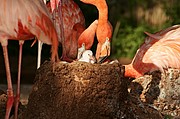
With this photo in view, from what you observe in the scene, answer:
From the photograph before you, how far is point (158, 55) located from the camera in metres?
4.82

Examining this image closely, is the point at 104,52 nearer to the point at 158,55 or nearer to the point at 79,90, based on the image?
the point at 79,90

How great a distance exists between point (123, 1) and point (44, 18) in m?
6.51

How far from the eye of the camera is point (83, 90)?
4.07 m

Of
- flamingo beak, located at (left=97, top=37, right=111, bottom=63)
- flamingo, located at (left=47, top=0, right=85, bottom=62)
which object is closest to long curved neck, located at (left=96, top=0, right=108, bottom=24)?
flamingo beak, located at (left=97, top=37, right=111, bottom=63)

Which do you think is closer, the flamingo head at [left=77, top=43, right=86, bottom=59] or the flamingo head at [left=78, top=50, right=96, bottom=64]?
the flamingo head at [left=78, top=50, right=96, bottom=64]

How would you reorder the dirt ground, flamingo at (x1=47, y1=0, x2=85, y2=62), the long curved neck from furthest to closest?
flamingo at (x1=47, y1=0, x2=85, y2=62)
the long curved neck
the dirt ground

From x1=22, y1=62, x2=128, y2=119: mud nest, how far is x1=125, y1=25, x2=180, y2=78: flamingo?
693mm

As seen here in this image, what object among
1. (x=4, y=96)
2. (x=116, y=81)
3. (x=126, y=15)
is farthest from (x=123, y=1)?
(x=116, y=81)

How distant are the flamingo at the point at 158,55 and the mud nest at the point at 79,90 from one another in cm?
69

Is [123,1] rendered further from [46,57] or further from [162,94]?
[162,94]

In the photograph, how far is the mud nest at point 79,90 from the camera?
4035 millimetres

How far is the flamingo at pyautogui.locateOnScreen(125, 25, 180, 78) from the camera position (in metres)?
4.79

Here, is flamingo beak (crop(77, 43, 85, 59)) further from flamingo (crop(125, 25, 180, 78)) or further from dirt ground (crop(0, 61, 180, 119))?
flamingo (crop(125, 25, 180, 78))

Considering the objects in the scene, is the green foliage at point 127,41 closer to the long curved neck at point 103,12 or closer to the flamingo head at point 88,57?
the long curved neck at point 103,12
